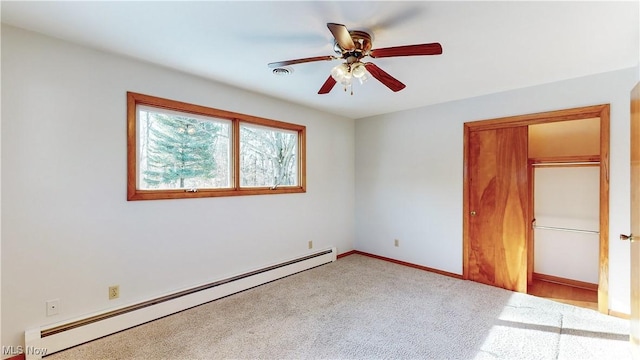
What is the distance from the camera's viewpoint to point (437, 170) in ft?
12.7

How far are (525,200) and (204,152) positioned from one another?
12.0 ft

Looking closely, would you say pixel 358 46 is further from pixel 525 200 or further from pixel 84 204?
pixel 525 200

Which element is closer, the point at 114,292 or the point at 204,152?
the point at 114,292

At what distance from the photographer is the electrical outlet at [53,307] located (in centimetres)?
211

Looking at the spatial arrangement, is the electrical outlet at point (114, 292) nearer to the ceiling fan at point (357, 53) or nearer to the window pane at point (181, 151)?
the window pane at point (181, 151)

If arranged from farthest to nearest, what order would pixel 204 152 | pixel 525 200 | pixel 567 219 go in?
pixel 567 219
pixel 525 200
pixel 204 152

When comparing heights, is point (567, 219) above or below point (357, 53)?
below

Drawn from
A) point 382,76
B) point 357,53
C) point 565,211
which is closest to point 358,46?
point 357,53

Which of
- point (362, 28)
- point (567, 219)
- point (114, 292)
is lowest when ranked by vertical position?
point (114, 292)

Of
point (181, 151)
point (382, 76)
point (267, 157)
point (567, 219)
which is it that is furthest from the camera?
point (267, 157)

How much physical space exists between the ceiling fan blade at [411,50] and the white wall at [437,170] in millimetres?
2221

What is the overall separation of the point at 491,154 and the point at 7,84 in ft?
14.8

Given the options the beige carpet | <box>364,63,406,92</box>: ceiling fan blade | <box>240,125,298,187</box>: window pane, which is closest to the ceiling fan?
<box>364,63,406,92</box>: ceiling fan blade

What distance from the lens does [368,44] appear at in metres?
1.98
